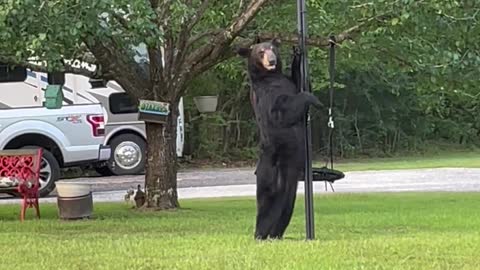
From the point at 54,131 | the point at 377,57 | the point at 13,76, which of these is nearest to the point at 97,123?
the point at 54,131

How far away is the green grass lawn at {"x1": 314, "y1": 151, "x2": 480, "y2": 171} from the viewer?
2742 cm

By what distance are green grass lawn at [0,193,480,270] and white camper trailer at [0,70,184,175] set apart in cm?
437

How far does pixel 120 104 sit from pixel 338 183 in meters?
5.34

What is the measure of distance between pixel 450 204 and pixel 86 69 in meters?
6.09

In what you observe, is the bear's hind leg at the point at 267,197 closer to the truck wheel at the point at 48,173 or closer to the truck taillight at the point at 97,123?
the truck wheel at the point at 48,173

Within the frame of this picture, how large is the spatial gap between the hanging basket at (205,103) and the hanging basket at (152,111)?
14478 mm

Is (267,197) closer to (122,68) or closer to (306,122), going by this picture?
(306,122)

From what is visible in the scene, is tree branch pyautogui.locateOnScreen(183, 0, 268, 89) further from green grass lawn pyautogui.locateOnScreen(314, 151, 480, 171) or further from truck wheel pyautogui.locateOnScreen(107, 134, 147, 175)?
green grass lawn pyautogui.locateOnScreen(314, 151, 480, 171)

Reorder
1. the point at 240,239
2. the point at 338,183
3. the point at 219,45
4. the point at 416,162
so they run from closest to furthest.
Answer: the point at 240,239
the point at 219,45
the point at 338,183
the point at 416,162

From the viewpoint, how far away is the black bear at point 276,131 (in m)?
8.99

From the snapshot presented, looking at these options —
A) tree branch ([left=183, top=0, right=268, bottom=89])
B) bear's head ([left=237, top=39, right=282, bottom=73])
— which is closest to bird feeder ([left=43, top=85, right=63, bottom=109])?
tree branch ([left=183, top=0, right=268, bottom=89])

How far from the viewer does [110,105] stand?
75.4 feet

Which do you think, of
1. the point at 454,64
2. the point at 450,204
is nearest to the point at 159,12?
the point at 454,64

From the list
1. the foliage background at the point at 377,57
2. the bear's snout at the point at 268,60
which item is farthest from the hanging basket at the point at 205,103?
the bear's snout at the point at 268,60
